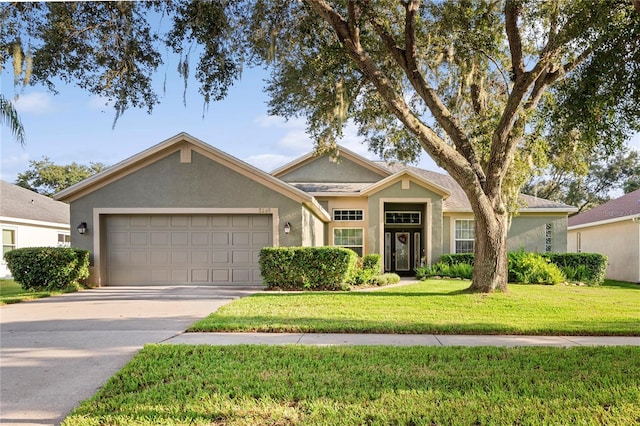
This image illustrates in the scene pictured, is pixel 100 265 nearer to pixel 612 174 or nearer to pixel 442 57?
pixel 442 57

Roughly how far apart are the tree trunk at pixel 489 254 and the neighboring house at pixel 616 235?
31.2ft

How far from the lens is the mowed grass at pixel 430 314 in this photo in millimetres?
6637

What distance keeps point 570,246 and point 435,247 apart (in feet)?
34.7

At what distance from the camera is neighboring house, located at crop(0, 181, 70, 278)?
15484 millimetres

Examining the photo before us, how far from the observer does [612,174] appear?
30922mm

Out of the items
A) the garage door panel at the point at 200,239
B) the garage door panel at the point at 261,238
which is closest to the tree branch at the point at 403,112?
the garage door panel at the point at 261,238

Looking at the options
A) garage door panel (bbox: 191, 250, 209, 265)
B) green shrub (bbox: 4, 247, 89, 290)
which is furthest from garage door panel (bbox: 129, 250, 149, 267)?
green shrub (bbox: 4, 247, 89, 290)

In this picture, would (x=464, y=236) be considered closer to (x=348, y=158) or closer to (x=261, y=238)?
(x=348, y=158)

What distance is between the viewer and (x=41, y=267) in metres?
11.8

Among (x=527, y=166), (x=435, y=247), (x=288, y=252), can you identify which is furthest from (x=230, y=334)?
(x=435, y=247)

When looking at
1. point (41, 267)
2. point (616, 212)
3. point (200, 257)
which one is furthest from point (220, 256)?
point (616, 212)

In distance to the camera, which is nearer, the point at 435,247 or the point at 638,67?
the point at 638,67

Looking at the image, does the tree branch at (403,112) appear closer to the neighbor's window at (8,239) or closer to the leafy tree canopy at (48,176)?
the neighbor's window at (8,239)

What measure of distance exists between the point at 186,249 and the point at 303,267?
3836 mm
